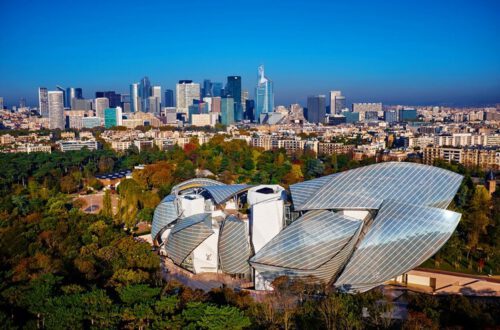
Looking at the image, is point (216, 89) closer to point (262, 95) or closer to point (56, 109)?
point (262, 95)

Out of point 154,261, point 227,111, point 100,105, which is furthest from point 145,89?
point 154,261

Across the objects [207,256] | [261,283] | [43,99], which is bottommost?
[261,283]

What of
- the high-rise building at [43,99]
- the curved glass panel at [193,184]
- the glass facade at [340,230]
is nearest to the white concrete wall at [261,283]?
the glass facade at [340,230]

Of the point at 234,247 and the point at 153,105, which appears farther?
the point at 153,105

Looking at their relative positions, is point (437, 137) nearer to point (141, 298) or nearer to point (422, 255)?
point (422, 255)

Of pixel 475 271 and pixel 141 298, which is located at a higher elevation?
pixel 141 298

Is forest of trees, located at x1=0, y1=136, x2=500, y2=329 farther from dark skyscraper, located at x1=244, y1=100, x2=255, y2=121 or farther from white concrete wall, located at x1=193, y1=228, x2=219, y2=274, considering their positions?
dark skyscraper, located at x1=244, y1=100, x2=255, y2=121

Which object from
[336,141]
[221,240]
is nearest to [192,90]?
[336,141]
